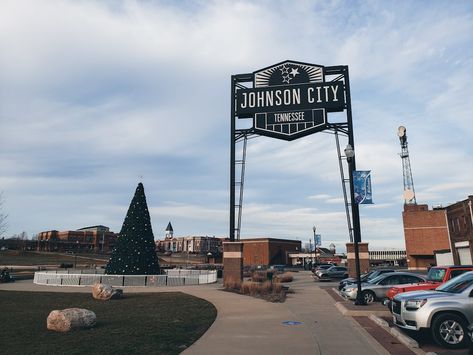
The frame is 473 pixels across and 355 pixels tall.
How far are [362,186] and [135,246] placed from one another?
16057 millimetres

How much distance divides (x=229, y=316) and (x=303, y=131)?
19.1 metres

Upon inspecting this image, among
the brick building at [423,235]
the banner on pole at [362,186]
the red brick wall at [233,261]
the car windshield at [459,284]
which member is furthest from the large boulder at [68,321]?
the brick building at [423,235]

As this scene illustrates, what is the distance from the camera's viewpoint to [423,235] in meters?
69.2

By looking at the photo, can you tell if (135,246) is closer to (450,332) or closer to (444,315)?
(444,315)

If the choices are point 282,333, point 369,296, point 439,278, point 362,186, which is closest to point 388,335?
point 282,333

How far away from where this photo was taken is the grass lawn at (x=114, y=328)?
8.02 meters

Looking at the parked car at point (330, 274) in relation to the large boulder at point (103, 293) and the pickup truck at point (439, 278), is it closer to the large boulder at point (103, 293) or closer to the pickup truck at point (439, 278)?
the pickup truck at point (439, 278)

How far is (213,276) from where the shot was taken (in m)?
30.2

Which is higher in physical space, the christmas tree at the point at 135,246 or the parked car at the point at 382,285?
the christmas tree at the point at 135,246

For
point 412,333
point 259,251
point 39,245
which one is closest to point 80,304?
point 412,333

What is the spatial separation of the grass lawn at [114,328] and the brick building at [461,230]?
32.2 metres

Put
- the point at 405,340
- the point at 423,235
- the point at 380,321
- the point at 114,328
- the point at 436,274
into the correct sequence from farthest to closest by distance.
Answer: the point at 423,235
the point at 436,274
the point at 380,321
the point at 114,328
the point at 405,340

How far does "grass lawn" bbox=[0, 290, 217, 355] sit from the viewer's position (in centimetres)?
802

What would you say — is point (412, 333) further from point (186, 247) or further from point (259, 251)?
point (186, 247)
